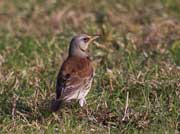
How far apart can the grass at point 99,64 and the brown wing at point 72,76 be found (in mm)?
251

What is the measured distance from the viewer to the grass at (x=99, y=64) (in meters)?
8.51

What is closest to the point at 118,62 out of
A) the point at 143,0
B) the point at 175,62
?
the point at 175,62

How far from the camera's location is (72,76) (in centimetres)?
885

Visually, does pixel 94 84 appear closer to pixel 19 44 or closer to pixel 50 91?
pixel 50 91

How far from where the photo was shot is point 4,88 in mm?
9688

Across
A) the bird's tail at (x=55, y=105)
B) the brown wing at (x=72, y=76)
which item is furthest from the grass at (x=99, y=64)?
the brown wing at (x=72, y=76)

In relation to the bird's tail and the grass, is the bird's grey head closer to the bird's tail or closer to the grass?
the grass

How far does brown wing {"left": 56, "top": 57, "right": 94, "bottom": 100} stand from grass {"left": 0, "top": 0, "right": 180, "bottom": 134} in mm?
251

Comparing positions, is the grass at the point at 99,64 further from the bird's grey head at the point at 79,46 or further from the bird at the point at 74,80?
the bird's grey head at the point at 79,46

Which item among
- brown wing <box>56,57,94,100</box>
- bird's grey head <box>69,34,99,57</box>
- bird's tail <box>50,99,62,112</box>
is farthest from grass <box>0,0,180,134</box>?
bird's grey head <box>69,34,99,57</box>

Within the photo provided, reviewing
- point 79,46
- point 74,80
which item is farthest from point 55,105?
point 79,46

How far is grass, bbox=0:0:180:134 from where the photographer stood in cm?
851

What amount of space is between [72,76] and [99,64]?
210 cm

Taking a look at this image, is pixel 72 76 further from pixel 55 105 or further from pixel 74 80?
pixel 55 105
